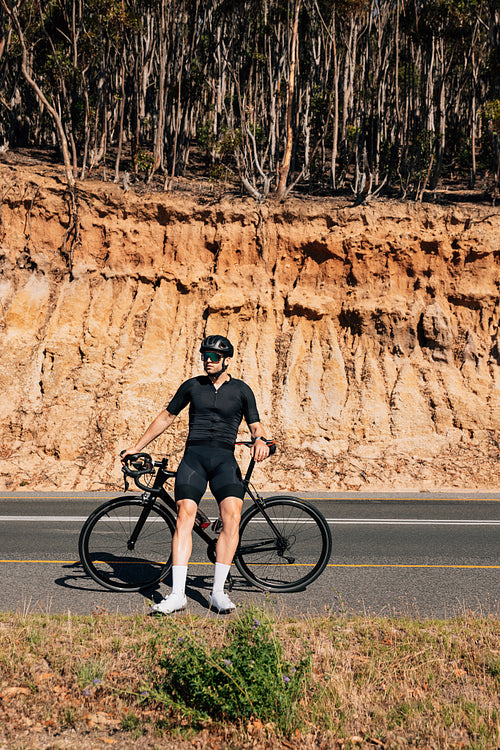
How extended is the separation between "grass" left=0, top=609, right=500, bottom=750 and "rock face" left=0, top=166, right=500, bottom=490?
40.5ft

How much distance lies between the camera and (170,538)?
5.81m

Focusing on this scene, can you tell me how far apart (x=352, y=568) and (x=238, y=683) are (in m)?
3.63

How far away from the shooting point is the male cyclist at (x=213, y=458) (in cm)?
512

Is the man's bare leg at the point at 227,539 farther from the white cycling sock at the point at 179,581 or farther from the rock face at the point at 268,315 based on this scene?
the rock face at the point at 268,315

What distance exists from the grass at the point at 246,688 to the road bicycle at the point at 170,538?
125cm

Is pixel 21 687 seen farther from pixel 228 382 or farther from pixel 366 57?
pixel 366 57

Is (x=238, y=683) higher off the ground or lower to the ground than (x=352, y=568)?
higher

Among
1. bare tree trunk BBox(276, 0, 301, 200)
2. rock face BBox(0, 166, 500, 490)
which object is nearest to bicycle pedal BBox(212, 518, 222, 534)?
rock face BBox(0, 166, 500, 490)

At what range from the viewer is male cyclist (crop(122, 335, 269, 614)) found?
5.12m

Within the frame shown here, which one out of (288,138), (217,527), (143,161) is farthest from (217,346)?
(143,161)

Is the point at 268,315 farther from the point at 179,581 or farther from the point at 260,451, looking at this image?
the point at 179,581

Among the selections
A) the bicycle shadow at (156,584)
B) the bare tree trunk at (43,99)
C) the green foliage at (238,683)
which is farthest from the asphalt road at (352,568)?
the bare tree trunk at (43,99)

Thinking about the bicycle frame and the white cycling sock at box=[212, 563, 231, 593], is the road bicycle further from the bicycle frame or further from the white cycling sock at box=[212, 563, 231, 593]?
the white cycling sock at box=[212, 563, 231, 593]

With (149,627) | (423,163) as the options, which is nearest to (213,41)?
(423,163)
